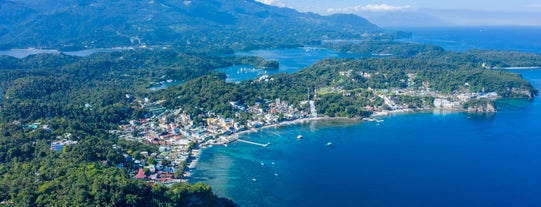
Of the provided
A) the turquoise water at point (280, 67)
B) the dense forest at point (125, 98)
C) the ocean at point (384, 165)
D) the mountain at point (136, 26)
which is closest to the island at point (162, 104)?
the dense forest at point (125, 98)

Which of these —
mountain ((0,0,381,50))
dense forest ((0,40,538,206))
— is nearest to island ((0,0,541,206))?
dense forest ((0,40,538,206))

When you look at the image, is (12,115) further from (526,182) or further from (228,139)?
(526,182)

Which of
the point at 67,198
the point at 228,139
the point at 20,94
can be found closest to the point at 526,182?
the point at 228,139

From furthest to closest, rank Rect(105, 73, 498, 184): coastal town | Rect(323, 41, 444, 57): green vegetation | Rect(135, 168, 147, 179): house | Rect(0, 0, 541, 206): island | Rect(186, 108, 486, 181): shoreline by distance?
Rect(323, 41, 444, 57): green vegetation
Rect(186, 108, 486, 181): shoreline
Rect(105, 73, 498, 184): coastal town
Rect(135, 168, 147, 179): house
Rect(0, 0, 541, 206): island

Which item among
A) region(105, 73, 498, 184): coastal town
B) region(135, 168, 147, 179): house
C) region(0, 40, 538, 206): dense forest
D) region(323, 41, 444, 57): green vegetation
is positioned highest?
region(323, 41, 444, 57): green vegetation

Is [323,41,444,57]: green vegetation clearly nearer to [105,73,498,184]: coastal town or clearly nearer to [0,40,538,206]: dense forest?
[0,40,538,206]: dense forest

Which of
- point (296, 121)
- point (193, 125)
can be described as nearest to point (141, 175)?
point (193, 125)

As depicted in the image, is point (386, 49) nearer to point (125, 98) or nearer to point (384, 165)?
point (125, 98)
